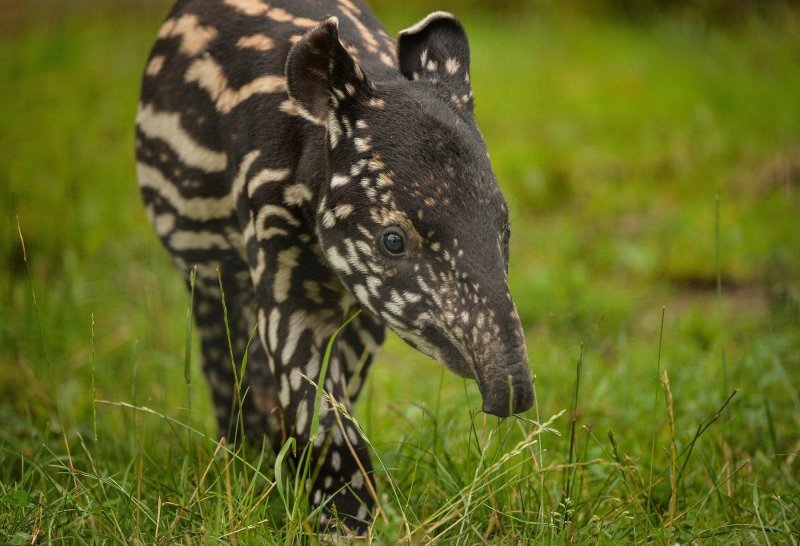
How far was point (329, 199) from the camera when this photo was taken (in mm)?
3533

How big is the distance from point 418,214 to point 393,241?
0.42ft

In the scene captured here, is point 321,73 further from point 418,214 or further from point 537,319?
point 537,319

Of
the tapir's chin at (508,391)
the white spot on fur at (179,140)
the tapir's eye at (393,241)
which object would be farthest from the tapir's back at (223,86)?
the tapir's chin at (508,391)

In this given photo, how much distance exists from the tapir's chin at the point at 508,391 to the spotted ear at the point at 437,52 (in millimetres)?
1042

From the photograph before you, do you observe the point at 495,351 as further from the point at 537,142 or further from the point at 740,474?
the point at 537,142

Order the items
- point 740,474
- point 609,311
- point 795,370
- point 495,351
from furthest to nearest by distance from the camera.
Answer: point 609,311
point 795,370
point 740,474
point 495,351

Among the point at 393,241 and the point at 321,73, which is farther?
the point at 321,73

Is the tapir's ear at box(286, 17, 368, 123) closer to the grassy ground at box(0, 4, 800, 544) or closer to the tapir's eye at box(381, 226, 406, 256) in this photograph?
the tapir's eye at box(381, 226, 406, 256)

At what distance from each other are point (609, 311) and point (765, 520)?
8.90ft

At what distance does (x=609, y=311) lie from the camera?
6.36 meters

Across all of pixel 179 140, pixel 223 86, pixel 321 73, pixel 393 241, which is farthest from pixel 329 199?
pixel 179 140

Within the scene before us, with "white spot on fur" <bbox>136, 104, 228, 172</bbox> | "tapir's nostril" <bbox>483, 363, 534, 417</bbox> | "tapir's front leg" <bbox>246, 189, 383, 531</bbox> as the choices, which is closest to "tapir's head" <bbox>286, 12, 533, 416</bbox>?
"tapir's nostril" <bbox>483, 363, 534, 417</bbox>

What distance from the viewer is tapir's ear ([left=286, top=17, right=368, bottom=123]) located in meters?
3.45

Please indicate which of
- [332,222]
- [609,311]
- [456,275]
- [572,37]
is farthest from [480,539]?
[572,37]
